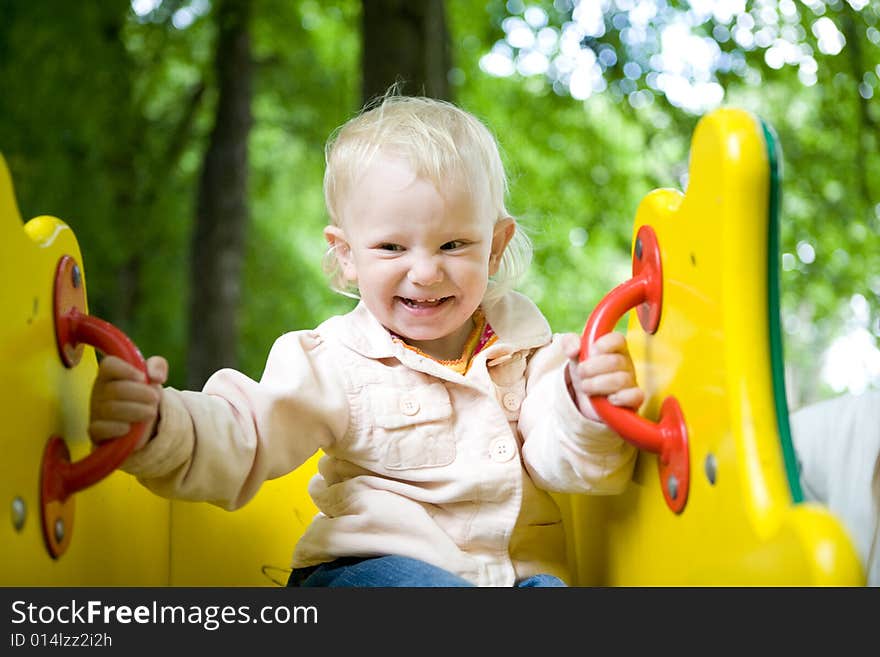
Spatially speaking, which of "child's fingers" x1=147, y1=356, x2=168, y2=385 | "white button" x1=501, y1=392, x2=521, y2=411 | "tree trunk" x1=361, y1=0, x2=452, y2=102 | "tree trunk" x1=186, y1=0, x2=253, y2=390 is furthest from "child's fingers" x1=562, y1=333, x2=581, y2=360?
"tree trunk" x1=186, y1=0, x2=253, y2=390

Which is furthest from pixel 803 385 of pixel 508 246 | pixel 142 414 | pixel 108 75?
pixel 142 414

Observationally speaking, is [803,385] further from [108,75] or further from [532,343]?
[532,343]

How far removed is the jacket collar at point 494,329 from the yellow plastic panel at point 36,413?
0.36 metres

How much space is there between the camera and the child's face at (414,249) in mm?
1436

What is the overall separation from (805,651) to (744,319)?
33 centimetres

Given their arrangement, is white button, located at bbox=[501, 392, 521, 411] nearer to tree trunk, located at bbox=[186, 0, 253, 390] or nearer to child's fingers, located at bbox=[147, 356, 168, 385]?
child's fingers, located at bbox=[147, 356, 168, 385]

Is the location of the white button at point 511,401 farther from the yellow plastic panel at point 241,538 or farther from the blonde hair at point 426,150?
the yellow plastic panel at point 241,538

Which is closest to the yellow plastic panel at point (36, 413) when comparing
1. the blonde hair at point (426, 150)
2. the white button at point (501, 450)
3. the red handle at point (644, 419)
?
the blonde hair at point (426, 150)

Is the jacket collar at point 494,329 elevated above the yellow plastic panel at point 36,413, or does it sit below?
above

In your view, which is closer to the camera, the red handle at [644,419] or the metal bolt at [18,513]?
the metal bolt at [18,513]

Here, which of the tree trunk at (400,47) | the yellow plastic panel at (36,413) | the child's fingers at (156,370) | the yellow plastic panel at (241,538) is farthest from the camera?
the tree trunk at (400,47)

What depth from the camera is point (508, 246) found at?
1692mm

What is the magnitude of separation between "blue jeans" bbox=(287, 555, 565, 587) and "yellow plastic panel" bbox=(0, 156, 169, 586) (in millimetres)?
305

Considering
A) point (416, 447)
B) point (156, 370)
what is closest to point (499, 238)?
point (416, 447)
